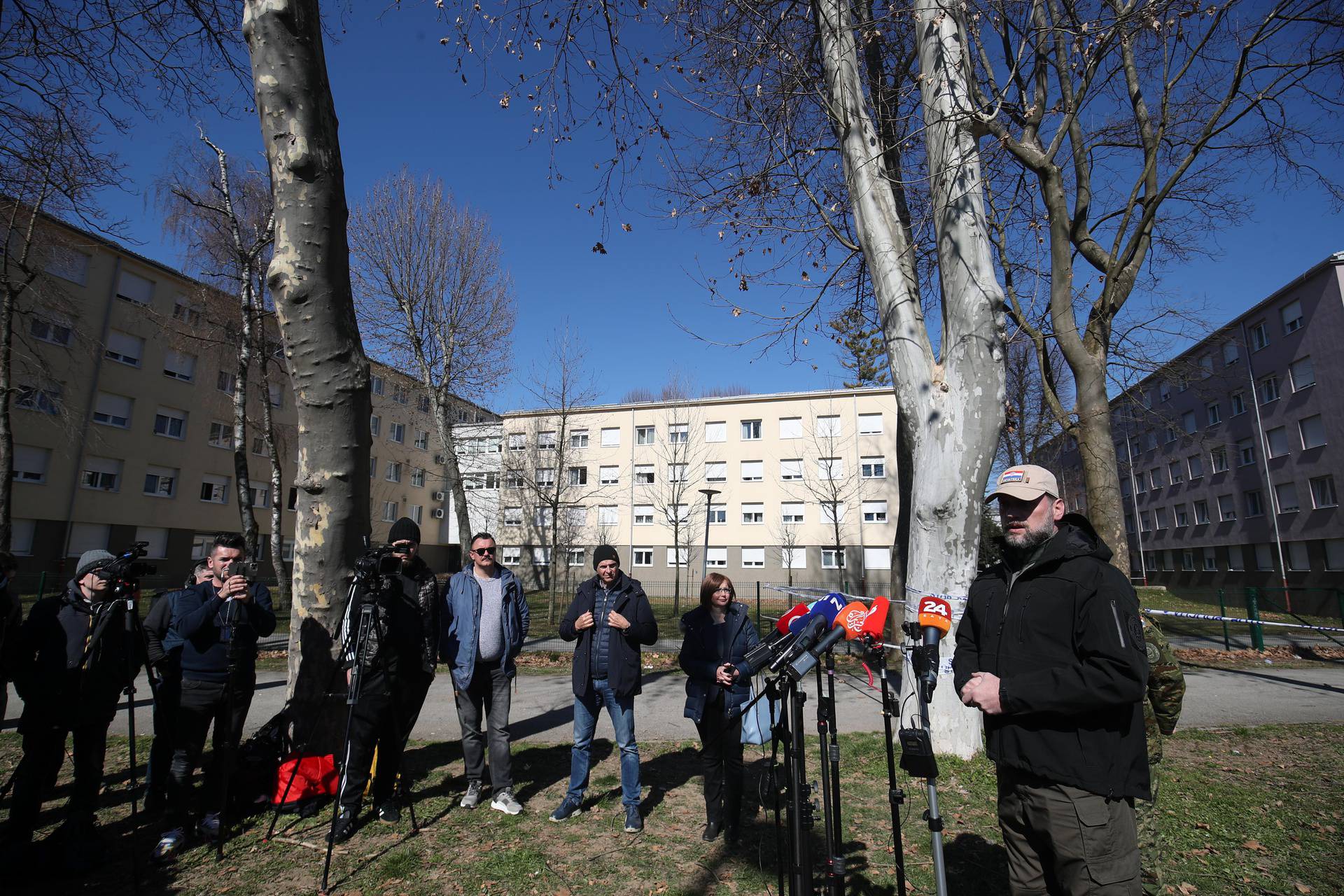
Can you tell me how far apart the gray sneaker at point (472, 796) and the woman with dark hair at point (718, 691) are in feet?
5.87

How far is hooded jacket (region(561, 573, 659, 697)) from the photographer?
4.93m

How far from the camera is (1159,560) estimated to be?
142ft

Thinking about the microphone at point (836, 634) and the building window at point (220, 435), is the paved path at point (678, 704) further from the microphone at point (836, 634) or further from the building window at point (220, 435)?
the building window at point (220, 435)

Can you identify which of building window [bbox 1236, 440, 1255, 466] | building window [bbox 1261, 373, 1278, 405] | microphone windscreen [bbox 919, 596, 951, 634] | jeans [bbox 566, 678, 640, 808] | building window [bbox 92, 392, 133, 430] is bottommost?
jeans [bbox 566, 678, 640, 808]

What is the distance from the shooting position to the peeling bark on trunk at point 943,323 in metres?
6.04

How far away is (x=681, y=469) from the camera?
38688mm

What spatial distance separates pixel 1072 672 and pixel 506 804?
4.20 metres

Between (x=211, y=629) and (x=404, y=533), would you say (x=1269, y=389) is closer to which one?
(x=404, y=533)

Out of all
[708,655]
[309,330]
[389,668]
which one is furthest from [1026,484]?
[309,330]

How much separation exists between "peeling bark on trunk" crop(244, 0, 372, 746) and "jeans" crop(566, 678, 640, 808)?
199 cm

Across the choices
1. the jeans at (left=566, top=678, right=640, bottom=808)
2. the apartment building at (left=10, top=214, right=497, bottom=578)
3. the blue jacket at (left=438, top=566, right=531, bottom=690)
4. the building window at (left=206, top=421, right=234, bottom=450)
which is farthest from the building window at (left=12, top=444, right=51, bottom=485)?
the jeans at (left=566, top=678, right=640, bottom=808)

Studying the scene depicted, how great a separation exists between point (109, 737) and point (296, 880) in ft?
16.9

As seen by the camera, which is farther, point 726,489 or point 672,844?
point 726,489

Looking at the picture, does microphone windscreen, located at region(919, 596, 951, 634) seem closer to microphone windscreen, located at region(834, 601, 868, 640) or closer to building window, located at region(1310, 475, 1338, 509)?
microphone windscreen, located at region(834, 601, 868, 640)
